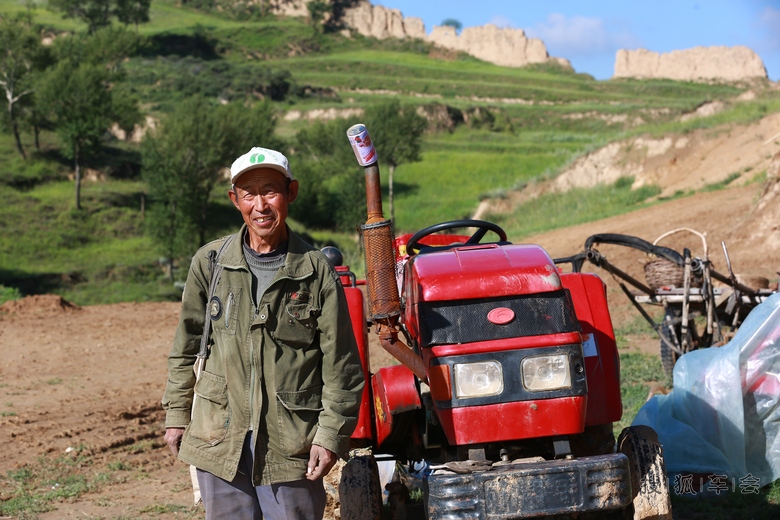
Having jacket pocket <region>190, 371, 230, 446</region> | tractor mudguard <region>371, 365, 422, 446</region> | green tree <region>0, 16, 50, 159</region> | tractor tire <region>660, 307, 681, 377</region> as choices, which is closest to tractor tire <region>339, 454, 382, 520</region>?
tractor mudguard <region>371, 365, 422, 446</region>

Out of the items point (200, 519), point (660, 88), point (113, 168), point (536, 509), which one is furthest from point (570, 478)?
point (660, 88)

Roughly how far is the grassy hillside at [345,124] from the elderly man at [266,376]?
2274 cm

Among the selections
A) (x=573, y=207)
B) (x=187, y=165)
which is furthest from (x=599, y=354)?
(x=187, y=165)

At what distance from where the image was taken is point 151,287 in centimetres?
3322

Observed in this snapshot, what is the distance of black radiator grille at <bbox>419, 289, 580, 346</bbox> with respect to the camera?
4191 mm

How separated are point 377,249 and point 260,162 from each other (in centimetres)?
86

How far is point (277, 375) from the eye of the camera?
133 inches

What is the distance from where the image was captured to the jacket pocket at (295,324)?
339cm

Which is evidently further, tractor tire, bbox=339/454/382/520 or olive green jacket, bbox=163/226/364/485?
tractor tire, bbox=339/454/382/520

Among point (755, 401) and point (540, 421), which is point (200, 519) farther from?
point (755, 401)

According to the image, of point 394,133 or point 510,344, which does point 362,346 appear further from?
point 394,133

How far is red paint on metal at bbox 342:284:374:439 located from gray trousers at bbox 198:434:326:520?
1539 mm

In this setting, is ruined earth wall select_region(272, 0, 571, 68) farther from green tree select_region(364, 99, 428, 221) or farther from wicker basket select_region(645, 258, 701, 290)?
wicker basket select_region(645, 258, 701, 290)

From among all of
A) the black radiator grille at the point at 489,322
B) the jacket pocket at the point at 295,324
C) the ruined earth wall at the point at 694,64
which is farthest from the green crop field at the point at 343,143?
the ruined earth wall at the point at 694,64
